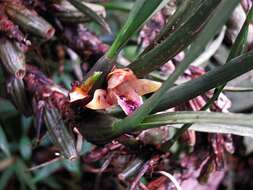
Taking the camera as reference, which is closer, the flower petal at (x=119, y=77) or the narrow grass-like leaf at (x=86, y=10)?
the flower petal at (x=119, y=77)

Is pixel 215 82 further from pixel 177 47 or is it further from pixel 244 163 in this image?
pixel 244 163

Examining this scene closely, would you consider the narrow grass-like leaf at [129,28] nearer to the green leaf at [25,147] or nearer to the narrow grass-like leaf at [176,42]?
the narrow grass-like leaf at [176,42]

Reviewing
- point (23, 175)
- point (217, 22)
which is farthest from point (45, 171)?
point (217, 22)

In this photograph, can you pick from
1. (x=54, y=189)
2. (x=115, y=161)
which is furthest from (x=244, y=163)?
(x=115, y=161)

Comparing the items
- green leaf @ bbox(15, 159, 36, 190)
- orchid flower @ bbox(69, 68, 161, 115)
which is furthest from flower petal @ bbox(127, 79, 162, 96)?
green leaf @ bbox(15, 159, 36, 190)

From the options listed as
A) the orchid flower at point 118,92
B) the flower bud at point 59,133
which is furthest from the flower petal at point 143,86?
the flower bud at point 59,133

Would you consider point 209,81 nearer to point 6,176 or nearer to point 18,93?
point 18,93
